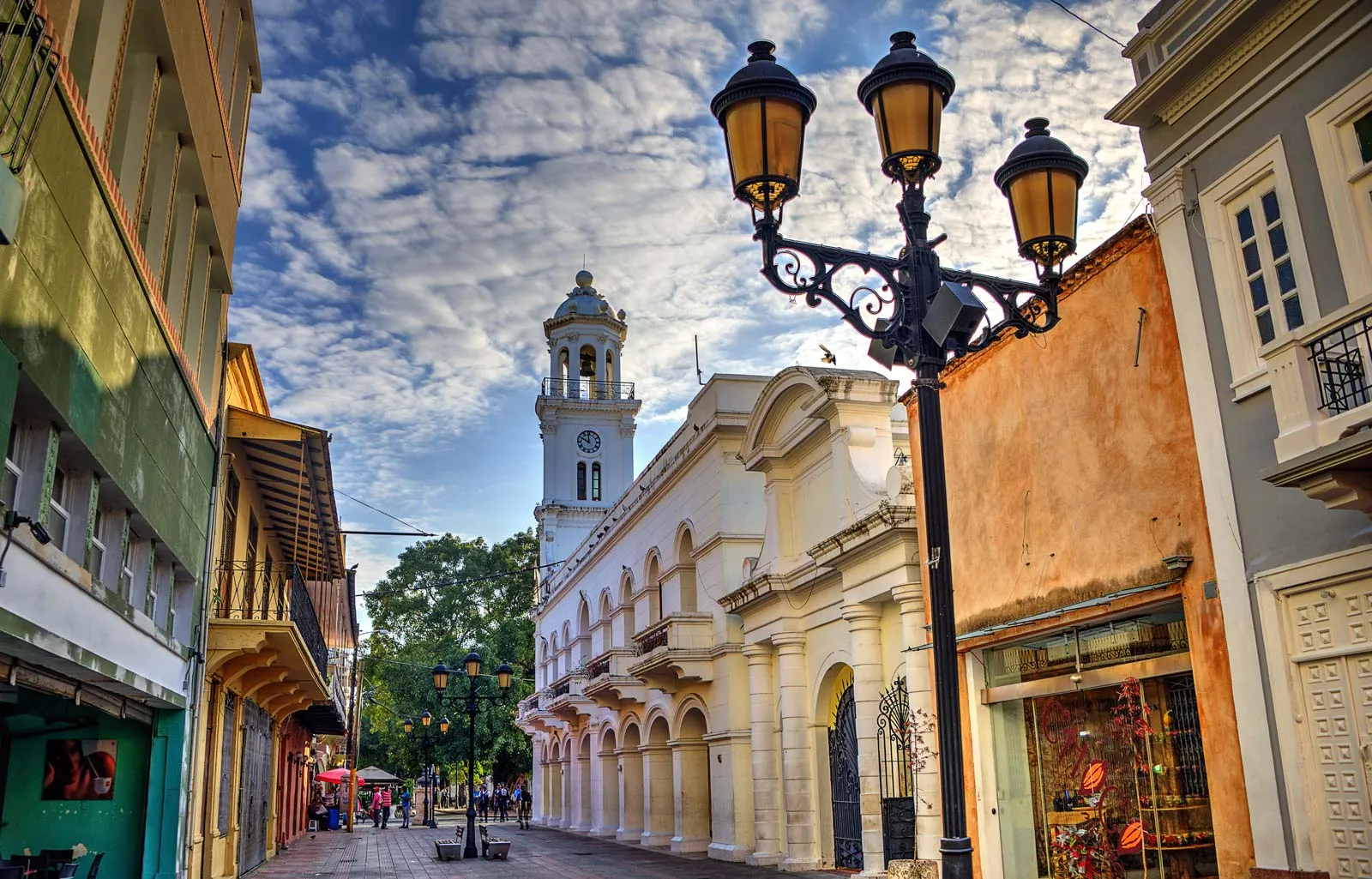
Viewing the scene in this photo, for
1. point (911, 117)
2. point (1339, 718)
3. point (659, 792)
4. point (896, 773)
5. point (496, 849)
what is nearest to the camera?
point (911, 117)

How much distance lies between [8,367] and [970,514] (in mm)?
10111

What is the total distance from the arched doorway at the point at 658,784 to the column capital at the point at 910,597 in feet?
40.5

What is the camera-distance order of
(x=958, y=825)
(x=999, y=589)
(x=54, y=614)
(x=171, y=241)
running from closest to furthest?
(x=958, y=825), (x=54, y=614), (x=171, y=241), (x=999, y=589)

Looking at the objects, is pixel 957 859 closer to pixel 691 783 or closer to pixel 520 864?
pixel 520 864

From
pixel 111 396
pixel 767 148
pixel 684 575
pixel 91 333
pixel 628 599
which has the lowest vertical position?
pixel 111 396

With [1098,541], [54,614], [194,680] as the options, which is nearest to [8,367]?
[54,614]

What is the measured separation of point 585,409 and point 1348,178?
42.5 m

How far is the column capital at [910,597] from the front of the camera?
14.6 metres

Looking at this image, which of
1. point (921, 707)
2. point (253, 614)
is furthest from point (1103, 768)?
point (253, 614)

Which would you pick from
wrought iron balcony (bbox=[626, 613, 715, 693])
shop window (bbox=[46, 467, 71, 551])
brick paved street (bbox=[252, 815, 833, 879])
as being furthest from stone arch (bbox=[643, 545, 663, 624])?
shop window (bbox=[46, 467, 71, 551])

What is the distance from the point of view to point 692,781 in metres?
24.2

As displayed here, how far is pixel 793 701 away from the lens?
61.0 feet

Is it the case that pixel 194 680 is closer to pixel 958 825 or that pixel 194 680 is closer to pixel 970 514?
pixel 970 514

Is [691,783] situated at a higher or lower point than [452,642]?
lower
